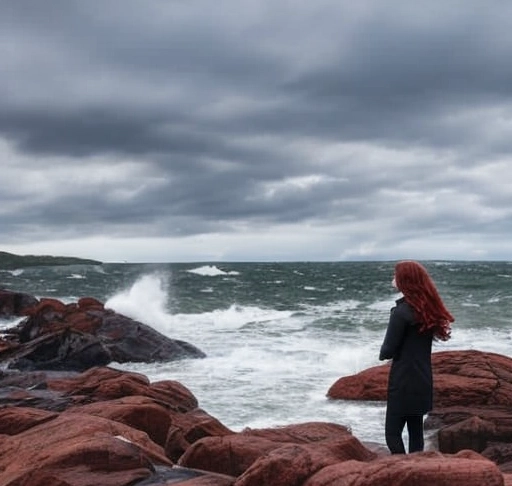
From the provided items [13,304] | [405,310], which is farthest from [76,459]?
[13,304]

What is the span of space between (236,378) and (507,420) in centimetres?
646

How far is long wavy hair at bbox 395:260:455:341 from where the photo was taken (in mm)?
5371

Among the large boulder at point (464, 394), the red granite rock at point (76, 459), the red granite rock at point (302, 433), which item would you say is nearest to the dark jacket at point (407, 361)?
the red granite rock at point (76, 459)

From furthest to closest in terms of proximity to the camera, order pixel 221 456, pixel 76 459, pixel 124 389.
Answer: pixel 124 389 → pixel 221 456 → pixel 76 459

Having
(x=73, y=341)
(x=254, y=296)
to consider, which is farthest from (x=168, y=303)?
(x=73, y=341)

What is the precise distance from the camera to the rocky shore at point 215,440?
507cm

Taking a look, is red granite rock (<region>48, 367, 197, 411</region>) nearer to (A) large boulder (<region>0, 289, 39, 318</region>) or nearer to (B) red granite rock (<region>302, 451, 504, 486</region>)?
(B) red granite rock (<region>302, 451, 504, 486</region>)

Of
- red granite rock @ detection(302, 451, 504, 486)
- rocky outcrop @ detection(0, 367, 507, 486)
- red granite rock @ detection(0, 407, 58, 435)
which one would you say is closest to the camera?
red granite rock @ detection(302, 451, 504, 486)

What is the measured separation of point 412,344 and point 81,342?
13.1 m

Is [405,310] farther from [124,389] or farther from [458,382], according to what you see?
[458,382]

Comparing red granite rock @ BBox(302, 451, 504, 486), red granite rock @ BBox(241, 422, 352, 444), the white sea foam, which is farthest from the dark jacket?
the white sea foam

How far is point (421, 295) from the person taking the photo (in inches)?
212

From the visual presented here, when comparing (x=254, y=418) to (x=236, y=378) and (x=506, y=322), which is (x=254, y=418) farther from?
(x=506, y=322)

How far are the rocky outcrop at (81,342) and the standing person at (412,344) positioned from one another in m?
12.0
